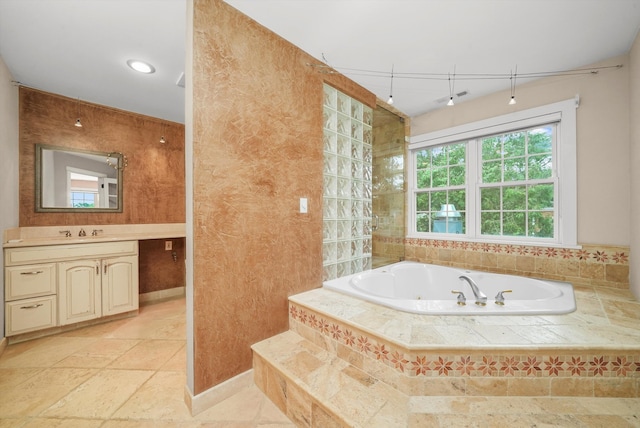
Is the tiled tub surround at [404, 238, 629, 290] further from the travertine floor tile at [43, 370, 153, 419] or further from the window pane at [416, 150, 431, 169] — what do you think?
the travertine floor tile at [43, 370, 153, 419]

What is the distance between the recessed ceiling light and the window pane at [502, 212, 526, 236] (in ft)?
11.8

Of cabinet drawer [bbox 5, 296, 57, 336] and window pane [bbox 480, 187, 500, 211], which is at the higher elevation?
window pane [bbox 480, 187, 500, 211]

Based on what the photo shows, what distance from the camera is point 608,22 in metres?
1.62

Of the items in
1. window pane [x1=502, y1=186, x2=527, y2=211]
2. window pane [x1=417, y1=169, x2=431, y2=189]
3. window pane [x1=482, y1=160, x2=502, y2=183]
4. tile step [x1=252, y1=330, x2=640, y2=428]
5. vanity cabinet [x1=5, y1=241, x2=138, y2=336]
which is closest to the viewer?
tile step [x1=252, y1=330, x2=640, y2=428]

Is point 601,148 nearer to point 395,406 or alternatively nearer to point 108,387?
point 395,406

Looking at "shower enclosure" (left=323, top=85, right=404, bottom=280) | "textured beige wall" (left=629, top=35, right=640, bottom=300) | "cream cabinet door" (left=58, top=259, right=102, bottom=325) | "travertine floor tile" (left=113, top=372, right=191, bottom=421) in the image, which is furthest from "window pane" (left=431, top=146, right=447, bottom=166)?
"cream cabinet door" (left=58, top=259, right=102, bottom=325)

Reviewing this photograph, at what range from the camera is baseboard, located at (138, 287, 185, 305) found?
10.1ft

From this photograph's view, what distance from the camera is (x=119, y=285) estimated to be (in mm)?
2568

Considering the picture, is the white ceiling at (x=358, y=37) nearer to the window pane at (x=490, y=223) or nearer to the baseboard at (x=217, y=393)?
the window pane at (x=490, y=223)

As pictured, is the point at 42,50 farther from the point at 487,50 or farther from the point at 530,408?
the point at 530,408

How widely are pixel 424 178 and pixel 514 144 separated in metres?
0.93

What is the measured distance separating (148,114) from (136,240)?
5.20ft

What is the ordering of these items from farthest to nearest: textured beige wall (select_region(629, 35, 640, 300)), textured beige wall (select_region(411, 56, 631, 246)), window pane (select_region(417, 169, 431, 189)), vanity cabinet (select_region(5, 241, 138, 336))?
1. window pane (select_region(417, 169, 431, 189))
2. vanity cabinet (select_region(5, 241, 138, 336))
3. textured beige wall (select_region(411, 56, 631, 246))
4. textured beige wall (select_region(629, 35, 640, 300))

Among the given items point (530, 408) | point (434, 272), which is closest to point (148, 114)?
point (434, 272)
